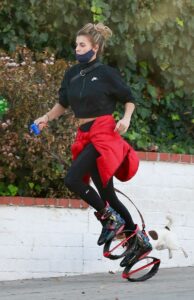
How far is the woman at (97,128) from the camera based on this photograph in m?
7.02

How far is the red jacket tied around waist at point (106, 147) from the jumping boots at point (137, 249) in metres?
0.53

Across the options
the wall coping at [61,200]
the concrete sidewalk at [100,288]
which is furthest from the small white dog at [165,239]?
the wall coping at [61,200]

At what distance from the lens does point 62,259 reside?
26.4ft

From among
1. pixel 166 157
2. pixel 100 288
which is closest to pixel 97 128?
pixel 100 288

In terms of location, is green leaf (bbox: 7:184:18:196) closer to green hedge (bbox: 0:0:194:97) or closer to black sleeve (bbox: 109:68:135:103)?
black sleeve (bbox: 109:68:135:103)

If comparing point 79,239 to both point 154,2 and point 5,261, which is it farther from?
point 154,2

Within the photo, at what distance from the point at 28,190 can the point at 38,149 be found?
16.8 inches

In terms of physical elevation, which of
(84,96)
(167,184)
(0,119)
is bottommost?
(167,184)

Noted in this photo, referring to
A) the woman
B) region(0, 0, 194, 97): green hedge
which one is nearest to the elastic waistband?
the woman

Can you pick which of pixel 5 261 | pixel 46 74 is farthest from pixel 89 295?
pixel 46 74

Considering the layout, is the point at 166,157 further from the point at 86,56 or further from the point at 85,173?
the point at 86,56

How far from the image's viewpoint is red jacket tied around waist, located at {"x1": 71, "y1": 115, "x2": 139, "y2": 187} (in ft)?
23.0

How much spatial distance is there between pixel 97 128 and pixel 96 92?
10.4 inches

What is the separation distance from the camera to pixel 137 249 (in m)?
7.33
